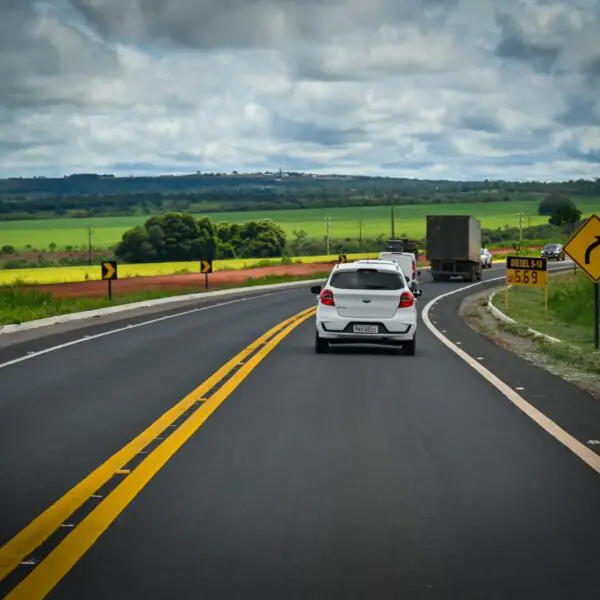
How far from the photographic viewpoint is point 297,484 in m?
9.51

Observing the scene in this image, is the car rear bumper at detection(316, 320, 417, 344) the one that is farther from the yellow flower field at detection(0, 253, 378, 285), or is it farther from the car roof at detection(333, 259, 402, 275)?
the yellow flower field at detection(0, 253, 378, 285)

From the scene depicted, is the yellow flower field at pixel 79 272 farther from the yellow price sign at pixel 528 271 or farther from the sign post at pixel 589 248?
the sign post at pixel 589 248

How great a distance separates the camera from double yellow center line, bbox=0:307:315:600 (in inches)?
271

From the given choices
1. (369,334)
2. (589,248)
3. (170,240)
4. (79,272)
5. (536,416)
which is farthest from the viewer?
(170,240)

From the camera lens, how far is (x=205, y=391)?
16172mm

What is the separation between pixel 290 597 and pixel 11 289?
138ft

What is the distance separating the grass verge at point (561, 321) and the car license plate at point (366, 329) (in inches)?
122

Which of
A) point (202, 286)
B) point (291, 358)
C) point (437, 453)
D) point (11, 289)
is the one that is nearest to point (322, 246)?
point (202, 286)

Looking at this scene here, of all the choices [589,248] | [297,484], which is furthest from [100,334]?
[297,484]

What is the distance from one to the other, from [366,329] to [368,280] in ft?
3.54

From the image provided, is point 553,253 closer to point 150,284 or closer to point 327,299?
point 150,284

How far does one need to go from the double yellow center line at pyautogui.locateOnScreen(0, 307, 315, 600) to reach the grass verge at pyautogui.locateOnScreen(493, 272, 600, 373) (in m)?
8.61

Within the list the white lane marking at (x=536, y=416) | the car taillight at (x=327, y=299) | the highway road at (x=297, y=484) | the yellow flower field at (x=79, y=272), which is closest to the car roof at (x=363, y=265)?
the car taillight at (x=327, y=299)

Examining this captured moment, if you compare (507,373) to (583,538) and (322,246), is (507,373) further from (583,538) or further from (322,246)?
(322,246)
